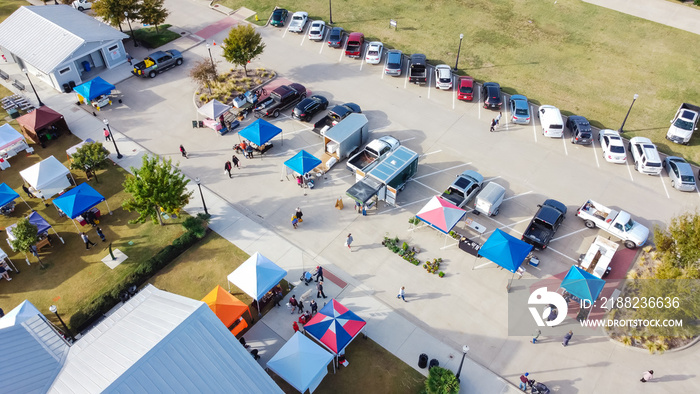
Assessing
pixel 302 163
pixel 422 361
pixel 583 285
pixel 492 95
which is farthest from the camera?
pixel 492 95

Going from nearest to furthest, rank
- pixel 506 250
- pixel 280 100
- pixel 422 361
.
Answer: pixel 422 361
pixel 506 250
pixel 280 100

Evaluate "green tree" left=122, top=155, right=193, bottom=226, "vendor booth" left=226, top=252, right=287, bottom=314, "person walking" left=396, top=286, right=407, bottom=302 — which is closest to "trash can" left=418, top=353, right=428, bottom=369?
"person walking" left=396, top=286, right=407, bottom=302

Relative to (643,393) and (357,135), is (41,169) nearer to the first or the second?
(357,135)

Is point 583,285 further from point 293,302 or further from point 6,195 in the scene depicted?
point 6,195

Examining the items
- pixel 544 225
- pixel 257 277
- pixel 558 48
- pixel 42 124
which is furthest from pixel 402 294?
pixel 558 48

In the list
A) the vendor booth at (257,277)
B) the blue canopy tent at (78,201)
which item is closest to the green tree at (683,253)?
the vendor booth at (257,277)

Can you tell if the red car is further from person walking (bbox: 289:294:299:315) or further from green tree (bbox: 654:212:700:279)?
person walking (bbox: 289:294:299:315)
